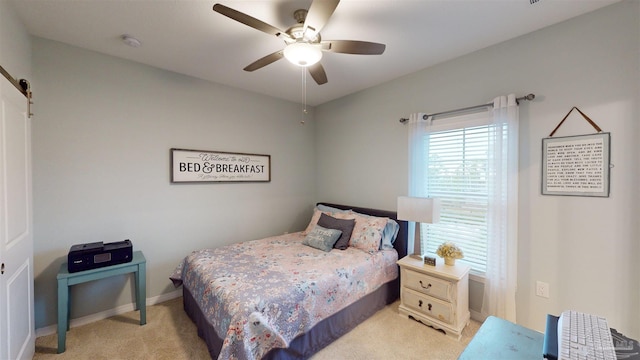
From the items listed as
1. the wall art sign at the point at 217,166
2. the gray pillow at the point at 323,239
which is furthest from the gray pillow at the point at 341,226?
the wall art sign at the point at 217,166

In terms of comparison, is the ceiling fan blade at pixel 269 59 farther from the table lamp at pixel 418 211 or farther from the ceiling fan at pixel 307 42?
the table lamp at pixel 418 211

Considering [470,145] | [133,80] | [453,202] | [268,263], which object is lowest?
[268,263]

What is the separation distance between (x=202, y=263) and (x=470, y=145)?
287 cm

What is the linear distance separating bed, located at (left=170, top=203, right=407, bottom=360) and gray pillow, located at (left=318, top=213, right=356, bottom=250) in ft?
0.25

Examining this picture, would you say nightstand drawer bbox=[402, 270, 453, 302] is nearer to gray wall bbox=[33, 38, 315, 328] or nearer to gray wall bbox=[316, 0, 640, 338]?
gray wall bbox=[316, 0, 640, 338]

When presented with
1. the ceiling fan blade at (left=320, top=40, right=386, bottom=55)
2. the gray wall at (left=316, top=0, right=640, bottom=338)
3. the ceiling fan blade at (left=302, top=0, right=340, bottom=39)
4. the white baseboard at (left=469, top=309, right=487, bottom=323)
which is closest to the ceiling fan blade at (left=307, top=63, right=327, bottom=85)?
the ceiling fan blade at (left=320, top=40, right=386, bottom=55)

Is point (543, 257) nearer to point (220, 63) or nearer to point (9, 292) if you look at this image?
point (220, 63)

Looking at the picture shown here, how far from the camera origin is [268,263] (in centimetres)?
235

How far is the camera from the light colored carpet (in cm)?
200

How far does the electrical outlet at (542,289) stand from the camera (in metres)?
2.10

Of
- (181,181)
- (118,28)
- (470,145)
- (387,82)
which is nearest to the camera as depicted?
(118,28)

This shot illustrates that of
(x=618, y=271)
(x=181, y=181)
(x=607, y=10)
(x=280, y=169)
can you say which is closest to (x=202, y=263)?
(x=181, y=181)

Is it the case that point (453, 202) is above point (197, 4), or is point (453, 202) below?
below

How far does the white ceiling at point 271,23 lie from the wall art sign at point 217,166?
1.01 metres
